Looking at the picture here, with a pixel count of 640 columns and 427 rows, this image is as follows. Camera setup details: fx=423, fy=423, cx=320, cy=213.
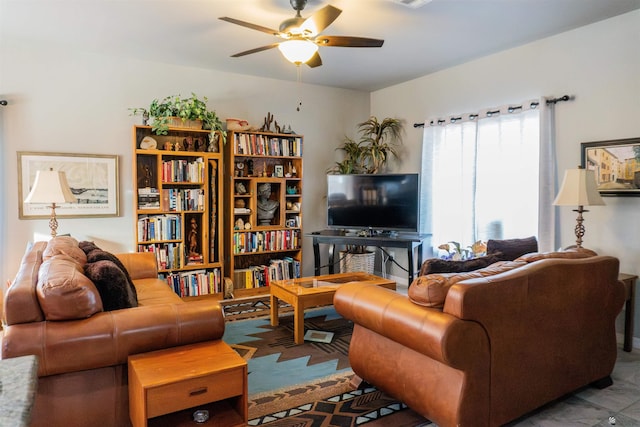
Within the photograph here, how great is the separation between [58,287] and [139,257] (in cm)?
211

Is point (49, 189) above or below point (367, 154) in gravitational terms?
below

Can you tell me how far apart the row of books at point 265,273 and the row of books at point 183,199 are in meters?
0.93

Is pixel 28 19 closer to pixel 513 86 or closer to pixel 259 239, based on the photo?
pixel 259 239

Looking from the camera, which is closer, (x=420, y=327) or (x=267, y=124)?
(x=420, y=327)

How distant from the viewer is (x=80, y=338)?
190cm

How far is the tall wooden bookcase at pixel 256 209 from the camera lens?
4934mm

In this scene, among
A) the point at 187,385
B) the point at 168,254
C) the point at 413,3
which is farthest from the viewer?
the point at 168,254

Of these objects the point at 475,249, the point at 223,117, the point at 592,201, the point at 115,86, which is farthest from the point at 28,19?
the point at 592,201

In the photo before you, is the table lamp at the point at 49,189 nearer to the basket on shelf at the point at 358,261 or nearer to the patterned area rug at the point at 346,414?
the patterned area rug at the point at 346,414

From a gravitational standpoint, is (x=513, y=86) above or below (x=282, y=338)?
above

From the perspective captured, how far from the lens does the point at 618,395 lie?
2.58 m

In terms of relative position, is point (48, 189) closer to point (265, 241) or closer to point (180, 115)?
point (180, 115)

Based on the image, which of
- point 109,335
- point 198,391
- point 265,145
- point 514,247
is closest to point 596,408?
point 514,247

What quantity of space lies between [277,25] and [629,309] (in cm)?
359
